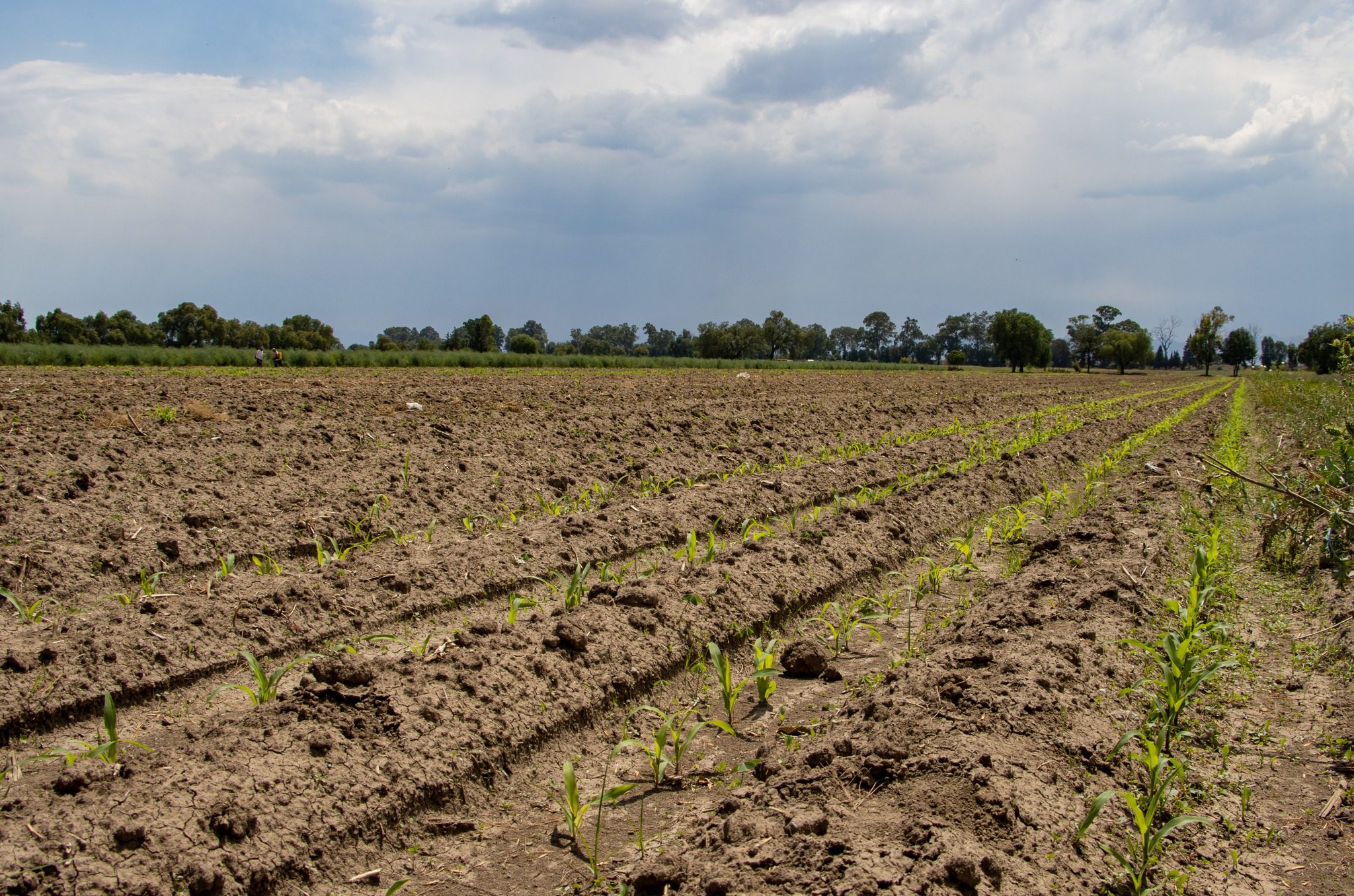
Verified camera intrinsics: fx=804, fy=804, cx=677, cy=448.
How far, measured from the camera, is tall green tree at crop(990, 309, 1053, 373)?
275ft

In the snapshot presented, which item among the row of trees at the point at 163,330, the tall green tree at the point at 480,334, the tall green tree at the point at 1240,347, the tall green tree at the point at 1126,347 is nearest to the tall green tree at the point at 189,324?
the row of trees at the point at 163,330

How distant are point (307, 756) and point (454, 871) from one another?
29.3 inches

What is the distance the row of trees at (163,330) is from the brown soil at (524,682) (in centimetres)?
6113

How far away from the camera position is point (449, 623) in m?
4.73

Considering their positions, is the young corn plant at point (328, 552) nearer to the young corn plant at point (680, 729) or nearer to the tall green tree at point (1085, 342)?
the young corn plant at point (680, 729)

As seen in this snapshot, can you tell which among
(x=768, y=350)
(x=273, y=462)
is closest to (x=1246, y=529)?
(x=273, y=462)

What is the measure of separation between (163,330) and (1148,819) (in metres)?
81.8

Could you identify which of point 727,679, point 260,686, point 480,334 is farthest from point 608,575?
point 480,334

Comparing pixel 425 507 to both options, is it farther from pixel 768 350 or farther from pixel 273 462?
pixel 768 350

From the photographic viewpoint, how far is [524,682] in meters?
3.72

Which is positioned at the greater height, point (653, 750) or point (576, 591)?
point (576, 591)

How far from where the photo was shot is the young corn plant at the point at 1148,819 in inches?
96.3

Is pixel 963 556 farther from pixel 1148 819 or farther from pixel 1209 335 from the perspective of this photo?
pixel 1209 335

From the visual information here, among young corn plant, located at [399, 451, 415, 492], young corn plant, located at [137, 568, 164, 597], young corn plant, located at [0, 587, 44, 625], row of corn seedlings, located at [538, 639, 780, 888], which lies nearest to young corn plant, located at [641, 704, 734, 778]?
row of corn seedlings, located at [538, 639, 780, 888]
